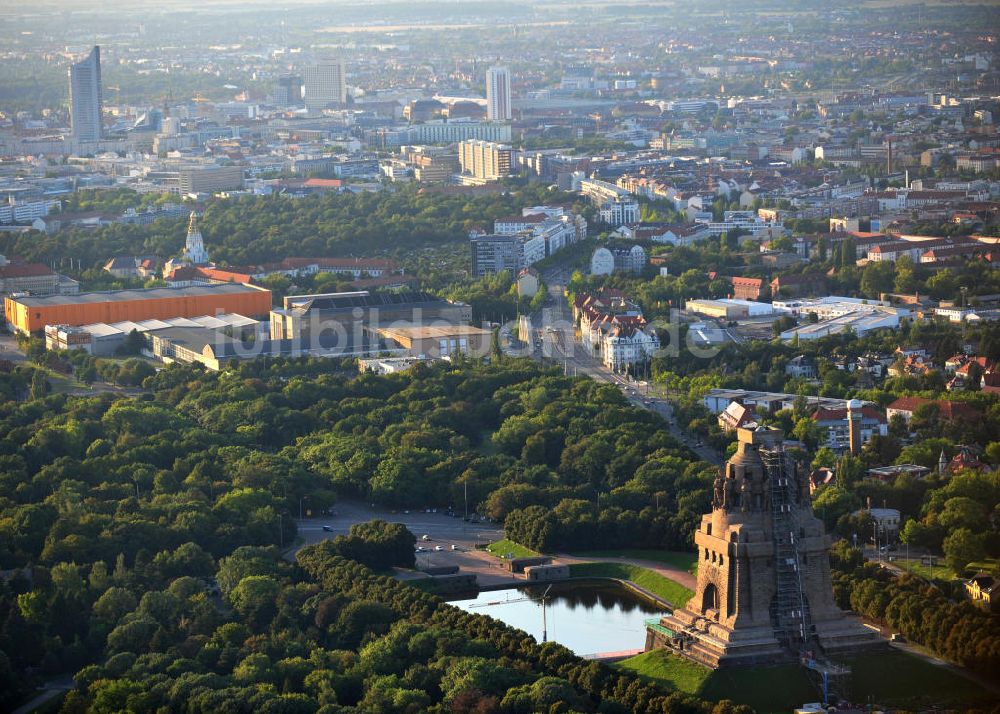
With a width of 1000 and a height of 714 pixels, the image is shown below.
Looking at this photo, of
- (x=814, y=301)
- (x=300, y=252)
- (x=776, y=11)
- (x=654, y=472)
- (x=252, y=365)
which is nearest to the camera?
(x=654, y=472)

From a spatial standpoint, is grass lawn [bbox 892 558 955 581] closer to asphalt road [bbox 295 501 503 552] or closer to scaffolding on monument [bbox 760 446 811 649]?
scaffolding on monument [bbox 760 446 811 649]

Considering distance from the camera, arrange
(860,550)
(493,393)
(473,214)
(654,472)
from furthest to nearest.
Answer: (473,214) < (493,393) < (654,472) < (860,550)

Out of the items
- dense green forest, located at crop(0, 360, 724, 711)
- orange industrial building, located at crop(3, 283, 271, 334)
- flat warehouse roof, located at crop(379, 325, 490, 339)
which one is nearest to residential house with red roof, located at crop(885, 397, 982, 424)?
dense green forest, located at crop(0, 360, 724, 711)

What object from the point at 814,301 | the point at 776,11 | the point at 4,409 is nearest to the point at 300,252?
the point at 814,301

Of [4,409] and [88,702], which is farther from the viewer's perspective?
[4,409]

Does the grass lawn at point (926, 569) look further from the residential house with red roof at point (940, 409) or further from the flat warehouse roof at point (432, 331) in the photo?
the flat warehouse roof at point (432, 331)

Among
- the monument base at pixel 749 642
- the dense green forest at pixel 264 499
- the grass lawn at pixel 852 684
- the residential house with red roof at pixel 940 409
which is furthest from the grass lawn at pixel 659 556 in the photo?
the residential house with red roof at pixel 940 409

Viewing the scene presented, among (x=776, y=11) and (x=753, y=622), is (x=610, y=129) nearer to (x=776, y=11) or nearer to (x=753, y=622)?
(x=776, y=11)
